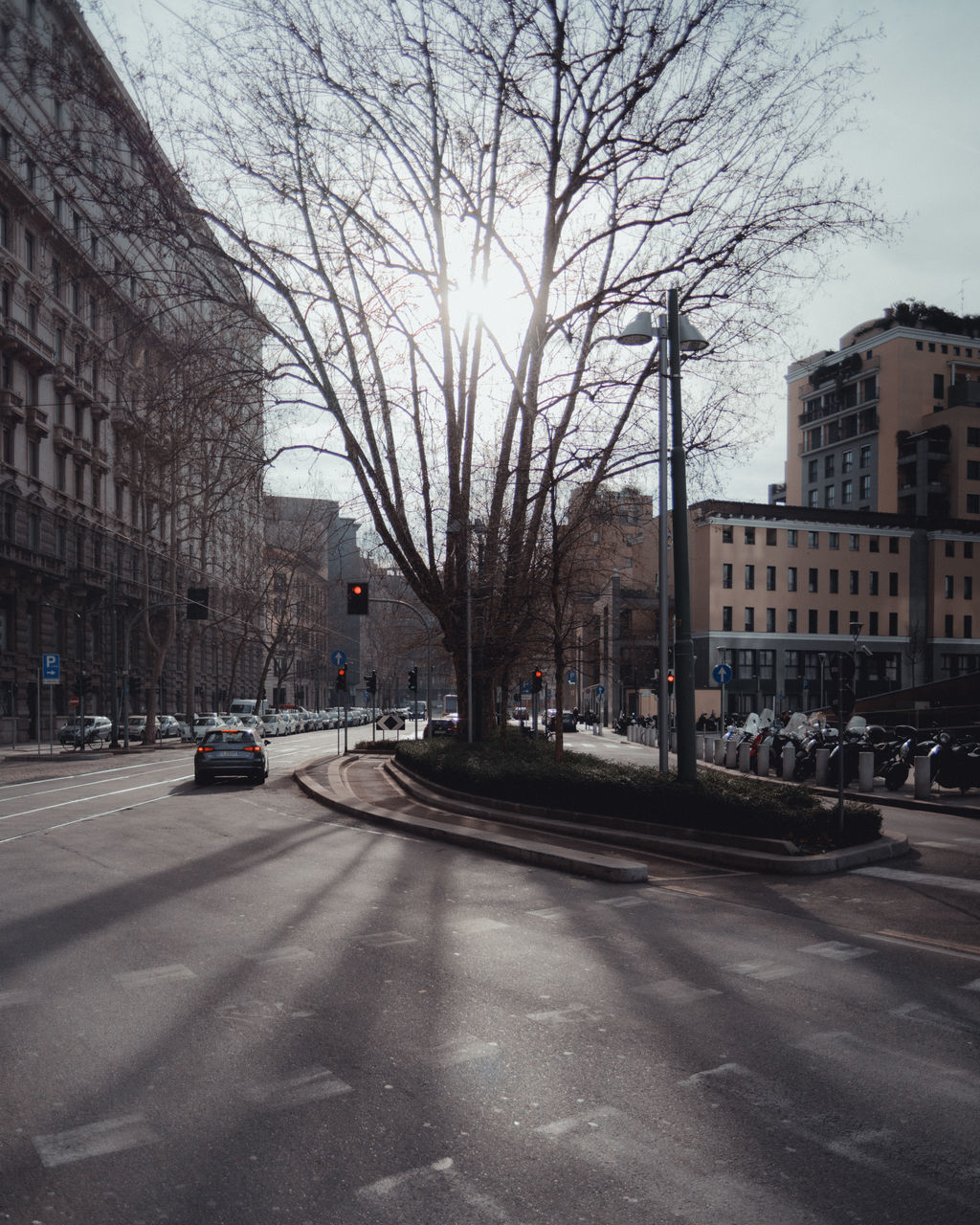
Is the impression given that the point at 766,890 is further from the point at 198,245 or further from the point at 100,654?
the point at 100,654

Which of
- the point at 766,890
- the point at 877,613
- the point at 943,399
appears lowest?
the point at 766,890

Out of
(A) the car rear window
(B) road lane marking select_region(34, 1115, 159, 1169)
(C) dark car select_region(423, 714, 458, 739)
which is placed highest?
(A) the car rear window

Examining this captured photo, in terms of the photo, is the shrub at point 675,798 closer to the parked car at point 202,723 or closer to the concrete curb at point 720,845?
the concrete curb at point 720,845

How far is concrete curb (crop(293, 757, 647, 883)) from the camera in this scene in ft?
35.9

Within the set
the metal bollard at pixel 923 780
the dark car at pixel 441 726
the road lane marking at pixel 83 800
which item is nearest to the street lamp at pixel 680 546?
the metal bollard at pixel 923 780

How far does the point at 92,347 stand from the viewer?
18.1 meters

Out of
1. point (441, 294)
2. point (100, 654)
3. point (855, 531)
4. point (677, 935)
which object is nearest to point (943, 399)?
point (855, 531)

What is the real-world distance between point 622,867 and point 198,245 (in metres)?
14.6

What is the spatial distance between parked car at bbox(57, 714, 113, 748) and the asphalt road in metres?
36.5

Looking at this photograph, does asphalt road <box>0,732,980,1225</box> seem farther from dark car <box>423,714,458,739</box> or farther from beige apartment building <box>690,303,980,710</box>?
beige apartment building <box>690,303,980,710</box>

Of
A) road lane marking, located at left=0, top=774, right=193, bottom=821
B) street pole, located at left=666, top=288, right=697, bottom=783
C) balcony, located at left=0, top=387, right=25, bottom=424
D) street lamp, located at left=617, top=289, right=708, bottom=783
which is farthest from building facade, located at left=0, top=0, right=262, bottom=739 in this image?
street pole, located at left=666, top=288, right=697, bottom=783

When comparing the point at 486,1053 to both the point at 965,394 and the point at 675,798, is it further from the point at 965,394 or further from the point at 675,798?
the point at 965,394

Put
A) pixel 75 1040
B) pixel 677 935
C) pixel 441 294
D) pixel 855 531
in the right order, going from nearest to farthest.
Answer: pixel 75 1040
pixel 677 935
pixel 441 294
pixel 855 531

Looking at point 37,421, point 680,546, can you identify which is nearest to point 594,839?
point 680,546
